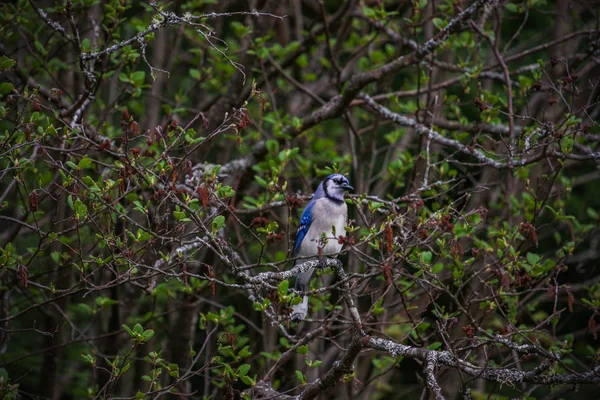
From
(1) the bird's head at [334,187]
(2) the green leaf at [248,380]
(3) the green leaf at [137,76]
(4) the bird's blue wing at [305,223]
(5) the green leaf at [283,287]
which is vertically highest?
(3) the green leaf at [137,76]

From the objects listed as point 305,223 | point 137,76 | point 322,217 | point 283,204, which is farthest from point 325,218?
point 137,76

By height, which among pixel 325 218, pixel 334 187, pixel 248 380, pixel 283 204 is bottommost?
pixel 248 380

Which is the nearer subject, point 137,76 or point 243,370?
point 243,370

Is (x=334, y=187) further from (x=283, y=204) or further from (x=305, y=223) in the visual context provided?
(x=283, y=204)

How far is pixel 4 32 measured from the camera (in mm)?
5348

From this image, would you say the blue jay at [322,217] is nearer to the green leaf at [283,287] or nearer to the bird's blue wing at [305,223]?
the bird's blue wing at [305,223]

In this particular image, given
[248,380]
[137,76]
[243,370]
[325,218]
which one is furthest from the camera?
[325,218]

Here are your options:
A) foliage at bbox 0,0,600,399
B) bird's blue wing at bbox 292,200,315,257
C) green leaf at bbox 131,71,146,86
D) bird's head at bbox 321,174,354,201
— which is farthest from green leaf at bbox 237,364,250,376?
green leaf at bbox 131,71,146,86

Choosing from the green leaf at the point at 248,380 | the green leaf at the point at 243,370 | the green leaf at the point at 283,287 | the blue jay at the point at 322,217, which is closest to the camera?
the green leaf at the point at 283,287

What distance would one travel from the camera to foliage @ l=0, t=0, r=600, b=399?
154 inches

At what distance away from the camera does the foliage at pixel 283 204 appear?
3.90m

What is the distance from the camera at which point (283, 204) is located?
4.97m

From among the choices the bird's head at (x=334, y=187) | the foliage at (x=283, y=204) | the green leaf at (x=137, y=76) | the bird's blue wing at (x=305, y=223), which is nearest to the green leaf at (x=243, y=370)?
the foliage at (x=283, y=204)

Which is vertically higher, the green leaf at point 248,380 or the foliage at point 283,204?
the foliage at point 283,204
